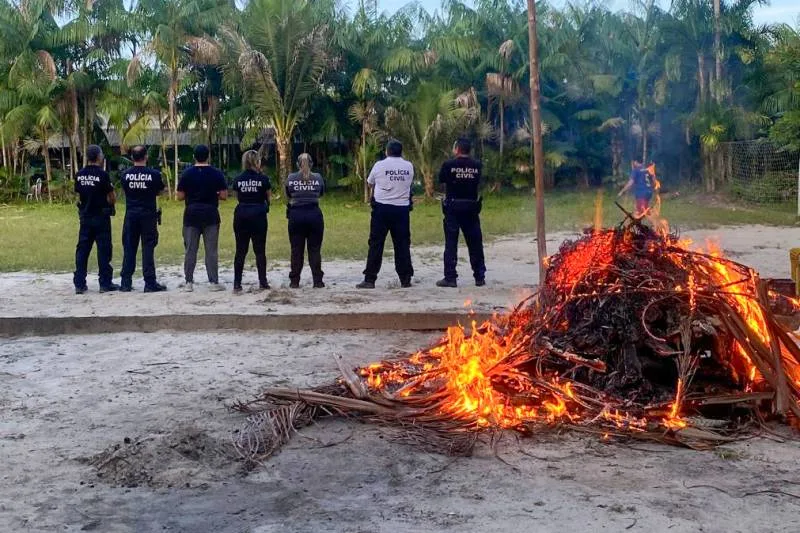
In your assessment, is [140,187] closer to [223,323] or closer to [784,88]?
[223,323]

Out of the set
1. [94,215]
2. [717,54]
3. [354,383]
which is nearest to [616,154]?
[717,54]

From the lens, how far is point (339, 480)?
4.85 meters

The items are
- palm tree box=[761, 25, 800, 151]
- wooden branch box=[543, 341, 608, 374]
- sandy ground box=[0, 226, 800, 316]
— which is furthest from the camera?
palm tree box=[761, 25, 800, 151]

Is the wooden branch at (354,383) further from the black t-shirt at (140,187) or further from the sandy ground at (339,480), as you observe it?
the black t-shirt at (140,187)

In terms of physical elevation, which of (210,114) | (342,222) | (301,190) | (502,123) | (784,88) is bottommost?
(342,222)

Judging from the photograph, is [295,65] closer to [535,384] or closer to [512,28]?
[512,28]

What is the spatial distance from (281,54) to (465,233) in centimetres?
1566

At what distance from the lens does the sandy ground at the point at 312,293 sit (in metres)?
9.47

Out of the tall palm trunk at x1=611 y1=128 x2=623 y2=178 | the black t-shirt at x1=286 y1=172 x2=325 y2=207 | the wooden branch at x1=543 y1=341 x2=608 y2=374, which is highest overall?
the tall palm trunk at x1=611 y1=128 x2=623 y2=178

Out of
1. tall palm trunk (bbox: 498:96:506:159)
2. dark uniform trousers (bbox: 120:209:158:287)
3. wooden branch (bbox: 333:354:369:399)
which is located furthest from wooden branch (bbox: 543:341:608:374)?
tall palm trunk (bbox: 498:96:506:159)

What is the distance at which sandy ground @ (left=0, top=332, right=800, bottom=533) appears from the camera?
168 inches

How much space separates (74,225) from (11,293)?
1039 centimetres

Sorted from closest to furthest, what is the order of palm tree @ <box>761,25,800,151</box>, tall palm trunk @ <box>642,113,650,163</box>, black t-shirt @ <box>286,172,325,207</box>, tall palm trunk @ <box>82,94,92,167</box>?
black t-shirt @ <box>286,172,325,207</box> → palm tree @ <box>761,25,800,151</box> → tall palm trunk @ <box>642,113,650,163</box> → tall palm trunk @ <box>82,94,92,167</box>

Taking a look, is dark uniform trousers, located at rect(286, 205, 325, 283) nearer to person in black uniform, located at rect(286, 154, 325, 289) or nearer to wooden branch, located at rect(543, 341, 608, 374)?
person in black uniform, located at rect(286, 154, 325, 289)
